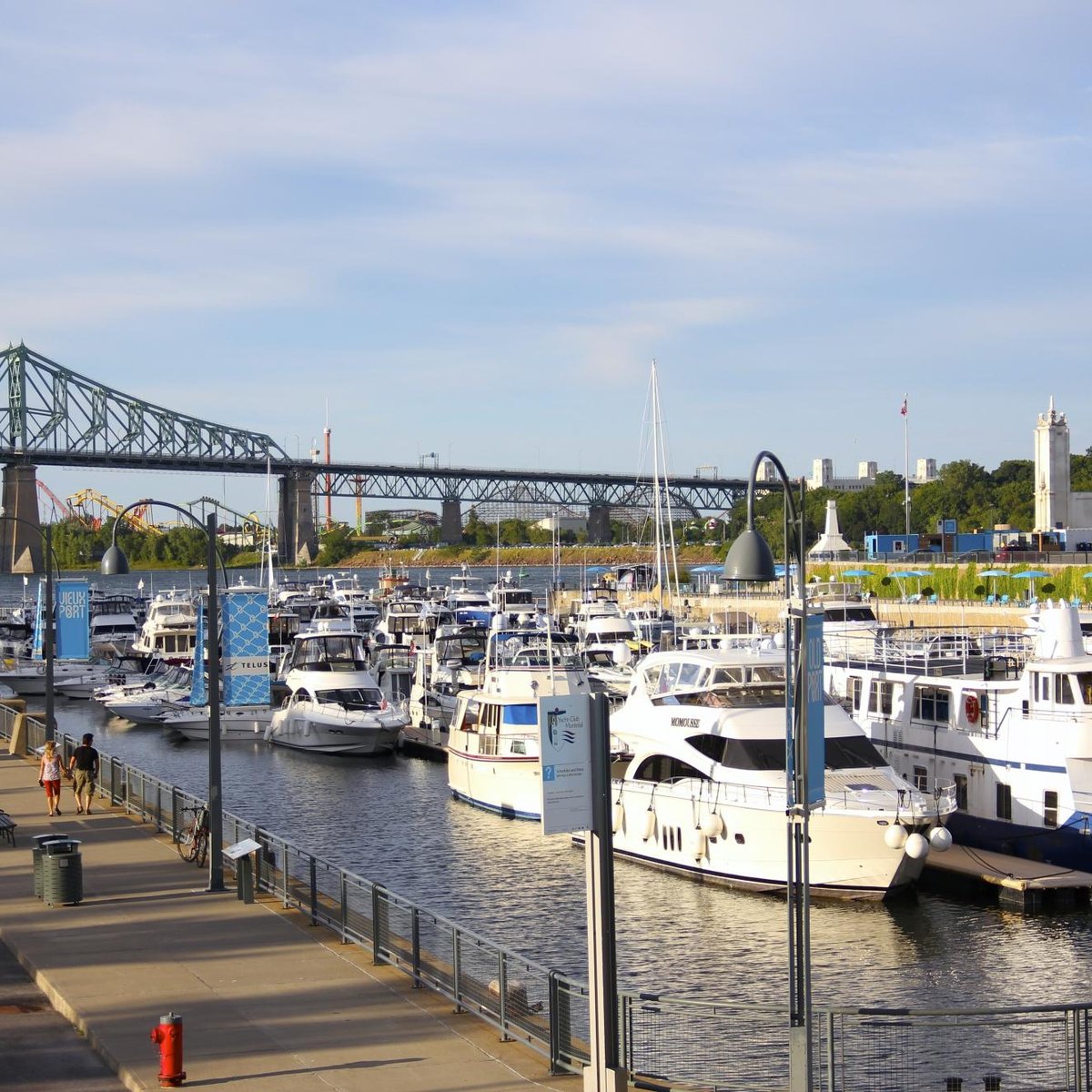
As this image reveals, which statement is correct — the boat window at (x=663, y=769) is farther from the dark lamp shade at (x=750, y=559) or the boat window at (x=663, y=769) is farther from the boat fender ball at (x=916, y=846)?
→ the dark lamp shade at (x=750, y=559)

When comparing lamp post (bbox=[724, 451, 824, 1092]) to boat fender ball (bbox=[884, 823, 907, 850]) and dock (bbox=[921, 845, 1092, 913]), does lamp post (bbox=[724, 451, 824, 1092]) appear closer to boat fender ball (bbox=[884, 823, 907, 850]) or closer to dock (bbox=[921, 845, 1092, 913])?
boat fender ball (bbox=[884, 823, 907, 850])

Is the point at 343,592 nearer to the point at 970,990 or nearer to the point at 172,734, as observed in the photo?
the point at 172,734

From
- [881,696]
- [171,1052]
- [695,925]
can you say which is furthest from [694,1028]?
[881,696]

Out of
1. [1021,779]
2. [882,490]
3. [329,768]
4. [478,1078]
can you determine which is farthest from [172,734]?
[882,490]

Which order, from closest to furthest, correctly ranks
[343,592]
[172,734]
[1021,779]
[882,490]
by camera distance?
[1021,779] < [172,734] < [343,592] < [882,490]

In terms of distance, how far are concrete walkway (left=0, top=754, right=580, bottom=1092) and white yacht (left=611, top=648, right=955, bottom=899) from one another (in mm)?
10062

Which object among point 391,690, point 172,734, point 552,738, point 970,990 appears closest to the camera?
point 552,738

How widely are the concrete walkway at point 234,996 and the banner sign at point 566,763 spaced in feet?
8.79

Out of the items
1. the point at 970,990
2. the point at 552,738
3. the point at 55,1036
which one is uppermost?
the point at 552,738

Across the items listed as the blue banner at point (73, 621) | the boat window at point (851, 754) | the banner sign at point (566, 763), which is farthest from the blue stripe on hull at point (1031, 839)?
the blue banner at point (73, 621)

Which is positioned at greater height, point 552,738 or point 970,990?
point 552,738

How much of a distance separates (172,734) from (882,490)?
5268 inches

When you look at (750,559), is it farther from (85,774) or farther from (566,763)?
(85,774)

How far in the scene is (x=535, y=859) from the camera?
33188 millimetres
